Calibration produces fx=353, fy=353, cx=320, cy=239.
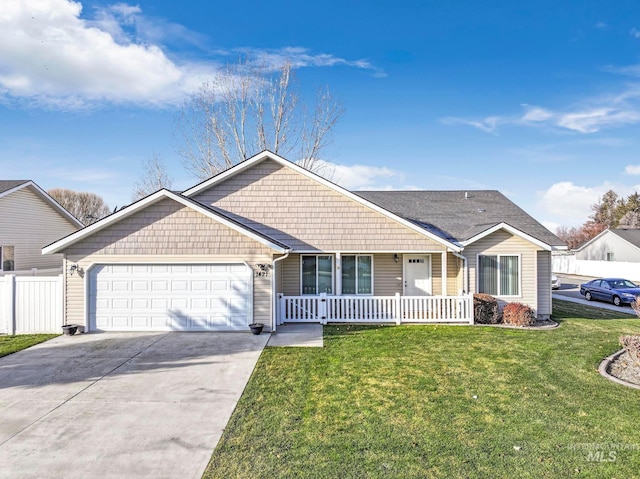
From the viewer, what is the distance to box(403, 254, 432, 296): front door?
13797mm

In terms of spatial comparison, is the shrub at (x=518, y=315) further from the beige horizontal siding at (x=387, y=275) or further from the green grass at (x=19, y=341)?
the green grass at (x=19, y=341)

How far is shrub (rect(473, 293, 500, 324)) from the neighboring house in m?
32.2

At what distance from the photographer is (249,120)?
79.1 ft

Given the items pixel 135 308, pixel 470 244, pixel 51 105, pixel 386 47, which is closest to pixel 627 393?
pixel 470 244

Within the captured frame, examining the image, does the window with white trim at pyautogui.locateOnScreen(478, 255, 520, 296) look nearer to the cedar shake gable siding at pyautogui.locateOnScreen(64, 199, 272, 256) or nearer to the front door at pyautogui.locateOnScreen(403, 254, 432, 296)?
the front door at pyautogui.locateOnScreen(403, 254, 432, 296)

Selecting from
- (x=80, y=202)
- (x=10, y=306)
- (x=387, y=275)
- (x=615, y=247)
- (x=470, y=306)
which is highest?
(x=80, y=202)

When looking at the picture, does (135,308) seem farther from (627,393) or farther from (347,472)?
(627,393)

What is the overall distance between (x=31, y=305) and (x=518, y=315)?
610 inches

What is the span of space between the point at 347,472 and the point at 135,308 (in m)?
9.05

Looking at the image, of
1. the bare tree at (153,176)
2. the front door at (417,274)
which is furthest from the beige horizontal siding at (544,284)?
the bare tree at (153,176)

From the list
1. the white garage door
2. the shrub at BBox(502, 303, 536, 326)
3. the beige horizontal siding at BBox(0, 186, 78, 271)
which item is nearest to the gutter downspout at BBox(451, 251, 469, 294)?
the shrub at BBox(502, 303, 536, 326)

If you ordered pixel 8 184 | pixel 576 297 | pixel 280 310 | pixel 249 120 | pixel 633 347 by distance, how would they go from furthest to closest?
pixel 249 120, pixel 576 297, pixel 8 184, pixel 280 310, pixel 633 347

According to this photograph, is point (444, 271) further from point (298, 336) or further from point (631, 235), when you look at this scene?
point (631, 235)

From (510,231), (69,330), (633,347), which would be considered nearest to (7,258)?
(69,330)
